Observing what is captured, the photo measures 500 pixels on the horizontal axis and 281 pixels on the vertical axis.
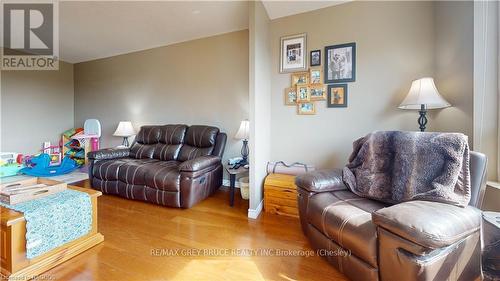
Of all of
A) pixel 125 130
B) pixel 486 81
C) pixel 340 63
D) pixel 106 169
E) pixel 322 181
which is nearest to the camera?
pixel 486 81

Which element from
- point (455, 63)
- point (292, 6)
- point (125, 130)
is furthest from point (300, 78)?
point (125, 130)

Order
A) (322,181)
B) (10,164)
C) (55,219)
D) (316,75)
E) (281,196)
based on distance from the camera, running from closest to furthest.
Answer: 1. (55,219)
2. (322,181)
3. (281,196)
4. (316,75)
5. (10,164)

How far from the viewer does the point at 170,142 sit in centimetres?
320

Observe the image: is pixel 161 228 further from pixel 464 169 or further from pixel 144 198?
pixel 464 169

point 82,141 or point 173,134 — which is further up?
point 173,134


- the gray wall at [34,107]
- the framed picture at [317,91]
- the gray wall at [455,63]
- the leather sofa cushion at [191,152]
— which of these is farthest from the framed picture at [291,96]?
the gray wall at [34,107]

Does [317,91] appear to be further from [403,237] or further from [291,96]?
[403,237]

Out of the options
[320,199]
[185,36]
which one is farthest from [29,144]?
[320,199]

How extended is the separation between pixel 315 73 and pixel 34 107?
18.2 ft

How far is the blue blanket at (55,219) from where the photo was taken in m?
1.31

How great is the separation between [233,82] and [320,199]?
2.21 meters

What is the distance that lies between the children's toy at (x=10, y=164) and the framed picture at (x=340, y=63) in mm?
5290

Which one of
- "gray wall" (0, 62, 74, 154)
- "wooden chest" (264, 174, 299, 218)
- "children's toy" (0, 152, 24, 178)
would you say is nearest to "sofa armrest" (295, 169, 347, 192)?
"wooden chest" (264, 174, 299, 218)

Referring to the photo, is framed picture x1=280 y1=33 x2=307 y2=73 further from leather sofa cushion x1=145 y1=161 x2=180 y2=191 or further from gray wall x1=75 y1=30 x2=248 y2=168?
leather sofa cushion x1=145 y1=161 x2=180 y2=191
